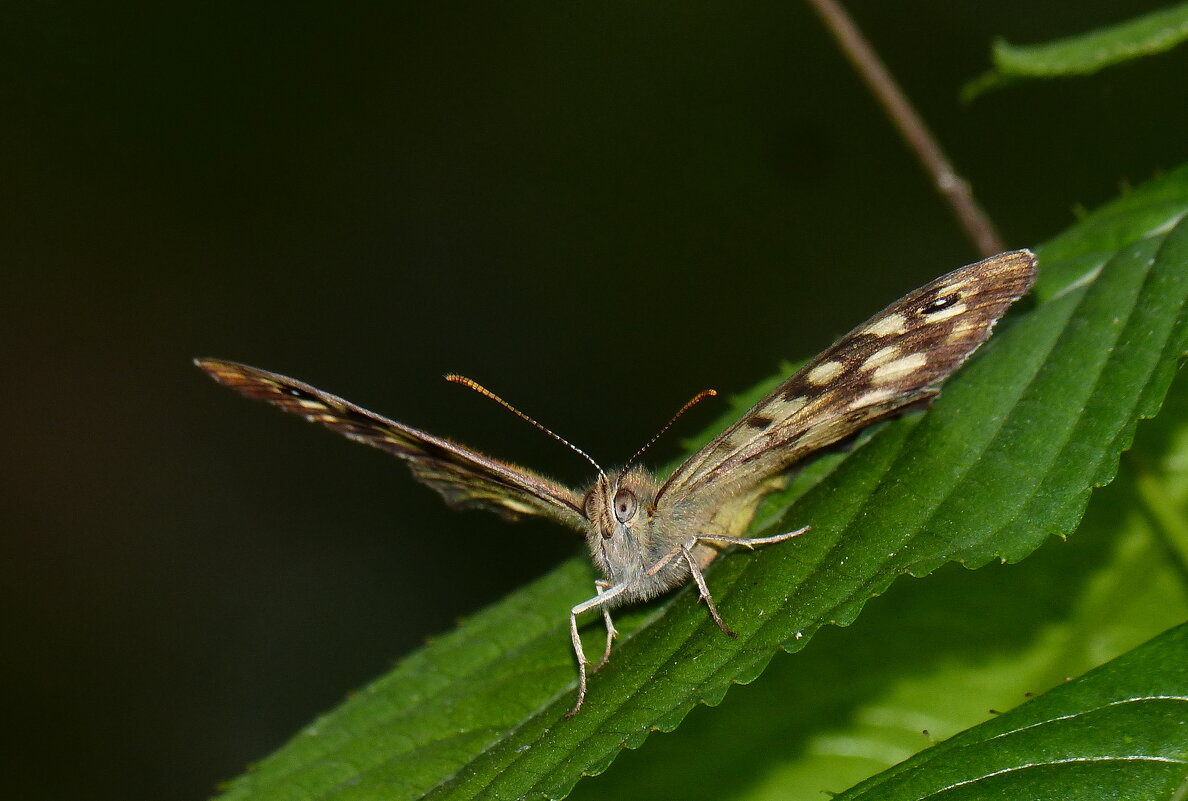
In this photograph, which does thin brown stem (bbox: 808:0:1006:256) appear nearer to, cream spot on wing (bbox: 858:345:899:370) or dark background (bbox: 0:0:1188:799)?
cream spot on wing (bbox: 858:345:899:370)

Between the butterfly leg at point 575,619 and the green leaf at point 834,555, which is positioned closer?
the green leaf at point 834,555

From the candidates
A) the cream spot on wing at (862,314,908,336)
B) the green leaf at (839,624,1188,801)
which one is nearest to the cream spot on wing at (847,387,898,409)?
the cream spot on wing at (862,314,908,336)

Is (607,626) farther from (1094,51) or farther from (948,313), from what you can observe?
(1094,51)

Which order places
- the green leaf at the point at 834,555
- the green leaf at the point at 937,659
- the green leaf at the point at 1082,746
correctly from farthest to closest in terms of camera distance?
the green leaf at the point at 937,659 → the green leaf at the point at 834,555 → the green leaf at the point at 1082,746

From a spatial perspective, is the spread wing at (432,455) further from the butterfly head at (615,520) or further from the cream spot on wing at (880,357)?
the cream spot on wing at (880,357)

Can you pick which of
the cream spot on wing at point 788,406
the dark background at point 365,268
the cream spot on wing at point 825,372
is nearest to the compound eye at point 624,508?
the cream spot on wing at point 788,406

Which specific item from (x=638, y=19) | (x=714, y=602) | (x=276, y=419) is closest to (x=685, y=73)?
(x=638, y=19)
